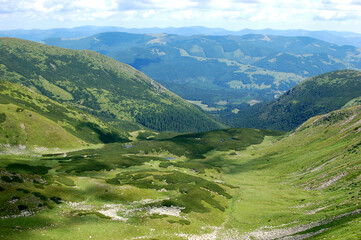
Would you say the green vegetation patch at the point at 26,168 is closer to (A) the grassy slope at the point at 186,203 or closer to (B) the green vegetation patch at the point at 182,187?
(A) the grassy slope at the point at 186,203

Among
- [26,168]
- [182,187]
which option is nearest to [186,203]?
[182,187]

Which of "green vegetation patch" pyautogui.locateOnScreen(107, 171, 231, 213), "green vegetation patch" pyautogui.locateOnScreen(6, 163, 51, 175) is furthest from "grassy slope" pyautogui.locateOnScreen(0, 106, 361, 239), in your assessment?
Answer: "green vegetation patch" pyautogui.locateOnScreen(6, 163, 51, 175)

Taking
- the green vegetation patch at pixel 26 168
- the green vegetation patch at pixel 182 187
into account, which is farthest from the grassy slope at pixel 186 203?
the green vegetation patch at pixel 26 168

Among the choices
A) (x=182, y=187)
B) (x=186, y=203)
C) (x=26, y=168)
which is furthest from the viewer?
(x=26, y=168)

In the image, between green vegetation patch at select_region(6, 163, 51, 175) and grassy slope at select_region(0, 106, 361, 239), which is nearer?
grassy slope at select_region(0, 106, 361, 239)

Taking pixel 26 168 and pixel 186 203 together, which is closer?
pixel 186 203

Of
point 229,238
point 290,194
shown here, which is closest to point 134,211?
point 229,238

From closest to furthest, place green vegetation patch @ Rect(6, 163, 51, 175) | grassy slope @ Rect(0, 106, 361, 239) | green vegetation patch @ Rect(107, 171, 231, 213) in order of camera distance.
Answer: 1. grassy slope @ Rect(0, 106, 361, 239)
2. green vegetation patch @ Rect(107, 171, 231, 213)
3. green vegetation patch @ Rect(6, 163, 51, 175)

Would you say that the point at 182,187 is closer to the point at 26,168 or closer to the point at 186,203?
the point at 186,203

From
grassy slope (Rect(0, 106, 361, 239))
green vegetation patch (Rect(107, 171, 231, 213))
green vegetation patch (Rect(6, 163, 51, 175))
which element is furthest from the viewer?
green vegetation patch (Rect(6, 163, 51, 175))

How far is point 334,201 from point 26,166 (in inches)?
4420

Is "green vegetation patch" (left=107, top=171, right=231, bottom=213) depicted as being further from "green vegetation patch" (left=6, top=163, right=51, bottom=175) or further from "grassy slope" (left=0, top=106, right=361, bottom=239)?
"green vegetation patch" (left=6, top=163, right=51, bottom=175)

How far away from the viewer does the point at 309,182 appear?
111625 mm

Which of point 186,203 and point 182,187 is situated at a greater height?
point 186,203
